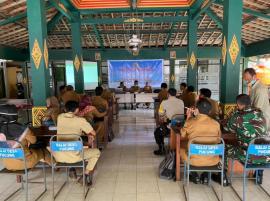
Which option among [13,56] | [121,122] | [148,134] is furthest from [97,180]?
[13,56]

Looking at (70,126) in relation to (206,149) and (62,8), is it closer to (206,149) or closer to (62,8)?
(206,149)

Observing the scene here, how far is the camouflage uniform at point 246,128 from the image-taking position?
2691 millimetres

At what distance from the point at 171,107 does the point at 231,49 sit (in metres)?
1.36

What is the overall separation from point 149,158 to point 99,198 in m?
1.46

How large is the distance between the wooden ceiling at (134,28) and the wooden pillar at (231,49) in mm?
2608

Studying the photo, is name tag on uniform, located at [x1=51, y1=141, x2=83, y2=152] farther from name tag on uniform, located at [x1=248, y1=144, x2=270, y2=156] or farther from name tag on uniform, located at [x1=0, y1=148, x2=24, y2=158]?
name tag on uniform, located at [x1=248, y1=144, x2=270, y2=156]

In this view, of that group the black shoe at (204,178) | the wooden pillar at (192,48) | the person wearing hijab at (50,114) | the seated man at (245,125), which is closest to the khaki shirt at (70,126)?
the person wearing hijab at (50,114)

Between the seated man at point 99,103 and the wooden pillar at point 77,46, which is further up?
the wooden pillar at point 77,46

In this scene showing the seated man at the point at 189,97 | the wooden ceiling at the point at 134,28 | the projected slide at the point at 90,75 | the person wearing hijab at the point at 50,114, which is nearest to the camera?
the person wearing hijab at the point at 50,114

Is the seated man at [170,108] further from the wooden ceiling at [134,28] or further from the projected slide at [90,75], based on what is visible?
the projected slide at [90,75]

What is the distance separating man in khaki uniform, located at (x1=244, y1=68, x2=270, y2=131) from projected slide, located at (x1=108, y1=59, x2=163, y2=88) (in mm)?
8356

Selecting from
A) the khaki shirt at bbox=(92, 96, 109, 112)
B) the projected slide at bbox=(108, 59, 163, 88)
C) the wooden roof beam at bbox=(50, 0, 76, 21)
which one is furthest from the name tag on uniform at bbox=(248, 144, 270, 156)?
the projected slide at bbox=(108, 59, 163, 88)

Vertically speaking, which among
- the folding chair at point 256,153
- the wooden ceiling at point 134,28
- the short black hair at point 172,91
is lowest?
the folding chair at point 256,153

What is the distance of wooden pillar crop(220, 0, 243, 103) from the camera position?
3.72 m
